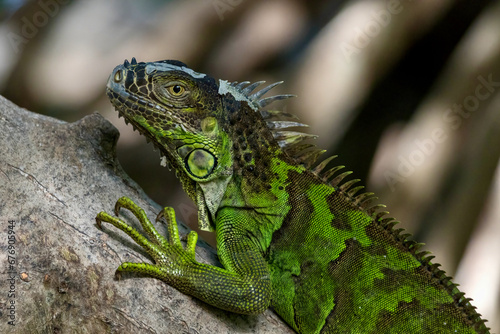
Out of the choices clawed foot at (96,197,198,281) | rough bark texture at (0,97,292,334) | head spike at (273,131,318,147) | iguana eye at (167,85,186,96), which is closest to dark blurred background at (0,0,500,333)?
head spike at (273,131,318,147)

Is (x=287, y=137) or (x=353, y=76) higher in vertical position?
(x=353, y=76)

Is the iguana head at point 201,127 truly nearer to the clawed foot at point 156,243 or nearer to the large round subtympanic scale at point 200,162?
the large round subtympanic scale at point 200,162

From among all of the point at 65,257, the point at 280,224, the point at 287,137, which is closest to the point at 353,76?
the point at 287,137

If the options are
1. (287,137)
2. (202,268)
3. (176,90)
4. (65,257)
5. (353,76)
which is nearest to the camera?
(65,257)

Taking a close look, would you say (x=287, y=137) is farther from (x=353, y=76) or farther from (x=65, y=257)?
(x=353, y=76)

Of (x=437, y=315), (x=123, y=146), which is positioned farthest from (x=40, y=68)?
(x=437, y=315)

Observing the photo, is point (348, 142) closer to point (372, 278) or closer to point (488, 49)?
point (488, 49)
